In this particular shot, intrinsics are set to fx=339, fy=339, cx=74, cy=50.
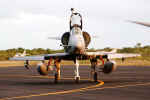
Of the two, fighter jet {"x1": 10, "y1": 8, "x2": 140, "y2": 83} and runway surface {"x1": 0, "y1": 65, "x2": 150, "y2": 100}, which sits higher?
fighter jet {"x1": 10, "y1": 8, "x2": 140, "y2": 83}

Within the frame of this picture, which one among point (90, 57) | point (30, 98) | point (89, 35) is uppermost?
point (89, 35)

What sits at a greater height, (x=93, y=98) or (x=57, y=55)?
(x=57, y=55)

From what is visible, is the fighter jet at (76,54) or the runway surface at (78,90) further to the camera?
the fighter jet at (76,54)

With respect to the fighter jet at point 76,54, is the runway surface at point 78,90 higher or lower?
lower

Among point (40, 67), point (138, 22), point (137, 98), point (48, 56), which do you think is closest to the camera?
point (138, 22)

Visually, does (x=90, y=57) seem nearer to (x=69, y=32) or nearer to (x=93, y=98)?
(x=69, y=32)

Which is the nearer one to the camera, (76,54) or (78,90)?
(78,90)

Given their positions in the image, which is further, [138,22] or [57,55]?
[57,55]

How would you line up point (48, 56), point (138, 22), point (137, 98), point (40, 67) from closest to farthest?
point (138, 22) → point (137, 98) → point (40, 67) → point (48, 56)

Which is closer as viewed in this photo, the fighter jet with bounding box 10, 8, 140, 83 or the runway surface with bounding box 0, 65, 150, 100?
the runway surface with bounding box 0, 65, 150, 100

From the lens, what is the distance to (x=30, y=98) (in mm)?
15906

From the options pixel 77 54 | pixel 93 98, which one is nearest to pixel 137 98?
pixel 93 98

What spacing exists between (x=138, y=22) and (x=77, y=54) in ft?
46.6

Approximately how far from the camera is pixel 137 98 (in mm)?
15367
